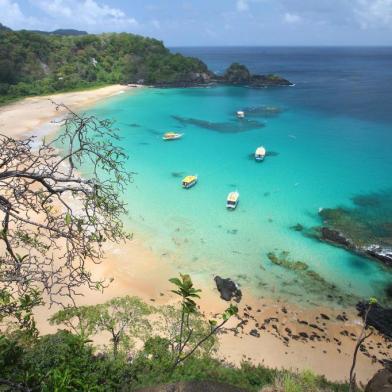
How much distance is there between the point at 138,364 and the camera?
47.0 feet

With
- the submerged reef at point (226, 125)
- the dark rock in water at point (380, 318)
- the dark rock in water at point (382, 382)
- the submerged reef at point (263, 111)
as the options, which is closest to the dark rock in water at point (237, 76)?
the submerged reef at point (263, 111)

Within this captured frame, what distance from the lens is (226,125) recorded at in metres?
64.9

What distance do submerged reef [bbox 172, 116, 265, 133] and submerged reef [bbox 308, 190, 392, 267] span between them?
93.9ft

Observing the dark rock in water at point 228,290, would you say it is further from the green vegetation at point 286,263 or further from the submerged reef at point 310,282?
the green vegetation at point 286,263

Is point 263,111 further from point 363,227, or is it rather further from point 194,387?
point 194,387

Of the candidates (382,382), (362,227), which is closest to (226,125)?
(362,227)

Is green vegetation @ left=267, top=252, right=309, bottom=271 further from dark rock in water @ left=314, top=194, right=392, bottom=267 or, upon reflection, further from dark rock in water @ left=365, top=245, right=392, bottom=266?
dark rock in water @ left=365, top=245, right=392, bottom=266

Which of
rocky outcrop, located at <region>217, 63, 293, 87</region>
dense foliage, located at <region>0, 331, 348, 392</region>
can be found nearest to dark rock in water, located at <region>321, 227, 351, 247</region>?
dense foliage, located at <region>0, 331, 348, 392</region>

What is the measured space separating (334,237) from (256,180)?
13977 millimetres

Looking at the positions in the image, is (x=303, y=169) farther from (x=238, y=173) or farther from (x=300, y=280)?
(x=300, y=280)

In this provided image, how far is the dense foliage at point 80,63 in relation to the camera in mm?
87562

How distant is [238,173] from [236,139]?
14.7m

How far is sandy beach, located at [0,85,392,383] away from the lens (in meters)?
18.9

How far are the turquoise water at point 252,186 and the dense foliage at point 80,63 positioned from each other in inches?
981
